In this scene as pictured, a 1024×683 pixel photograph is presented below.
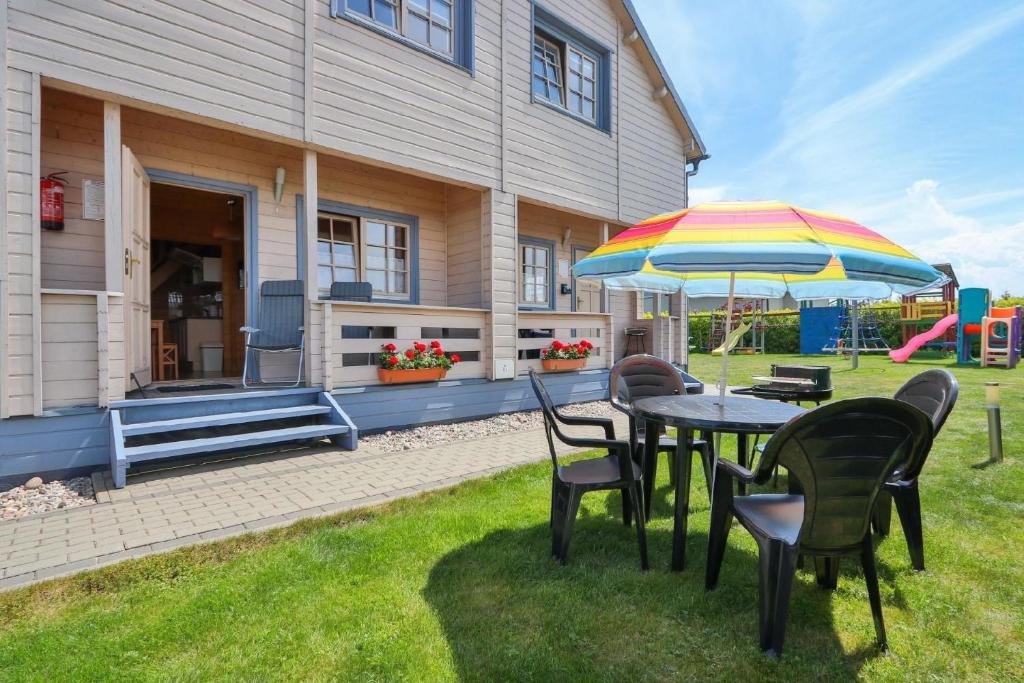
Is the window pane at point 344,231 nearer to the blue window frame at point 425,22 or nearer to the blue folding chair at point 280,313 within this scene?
the blue folding chair at point 280,313

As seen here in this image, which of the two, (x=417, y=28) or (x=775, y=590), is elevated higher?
(x=417, y=28)

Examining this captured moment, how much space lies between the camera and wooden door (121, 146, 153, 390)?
163 inches

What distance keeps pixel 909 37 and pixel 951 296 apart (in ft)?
45.2

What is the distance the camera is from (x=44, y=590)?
85.4 inches

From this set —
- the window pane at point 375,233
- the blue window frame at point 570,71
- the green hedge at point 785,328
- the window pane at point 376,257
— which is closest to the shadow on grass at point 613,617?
the window pane at point 376,257

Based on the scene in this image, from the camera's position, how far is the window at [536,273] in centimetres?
827

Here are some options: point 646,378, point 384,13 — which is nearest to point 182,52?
point 384,13

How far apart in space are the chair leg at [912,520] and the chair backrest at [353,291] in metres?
5.03

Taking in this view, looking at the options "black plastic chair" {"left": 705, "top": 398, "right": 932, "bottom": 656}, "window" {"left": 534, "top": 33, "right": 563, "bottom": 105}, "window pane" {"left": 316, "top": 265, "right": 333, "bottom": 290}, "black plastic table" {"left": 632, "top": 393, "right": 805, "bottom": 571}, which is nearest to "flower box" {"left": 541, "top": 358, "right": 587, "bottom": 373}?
"window pane" {"left": 316, "top": 265, "right": 333, "bottom": 290}

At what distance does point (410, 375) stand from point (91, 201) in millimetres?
3321

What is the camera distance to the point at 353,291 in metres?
5.80

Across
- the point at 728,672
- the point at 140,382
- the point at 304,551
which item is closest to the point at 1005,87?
the point at 728,672

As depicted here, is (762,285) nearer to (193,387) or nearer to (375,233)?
(375,233)

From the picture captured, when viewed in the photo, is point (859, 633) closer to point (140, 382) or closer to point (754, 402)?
point (754, 402)
